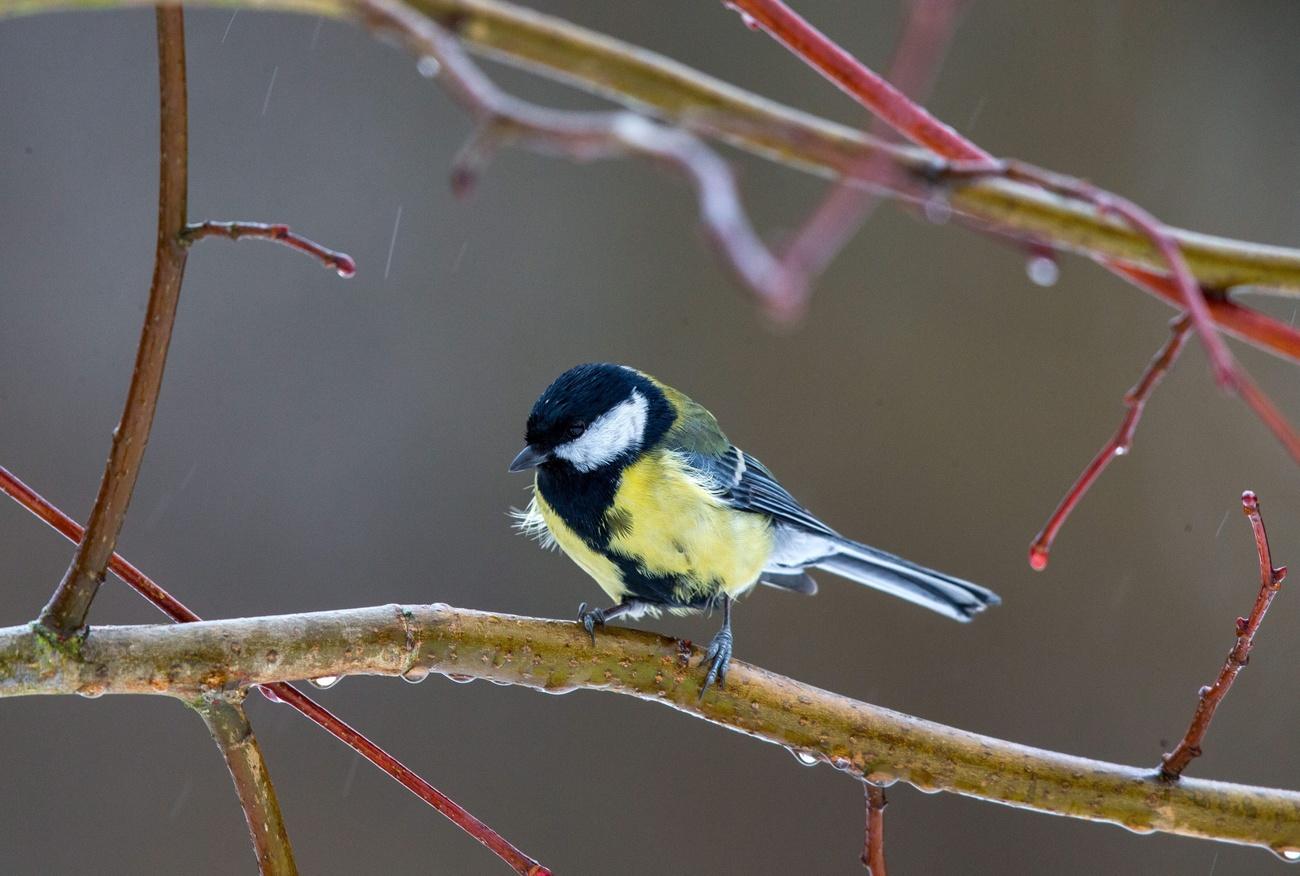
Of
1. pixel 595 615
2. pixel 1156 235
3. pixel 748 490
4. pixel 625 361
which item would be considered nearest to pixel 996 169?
pixel 1156 235

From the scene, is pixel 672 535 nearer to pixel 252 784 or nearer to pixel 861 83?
pixel 252 784

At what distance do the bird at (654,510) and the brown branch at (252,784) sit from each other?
481 mm

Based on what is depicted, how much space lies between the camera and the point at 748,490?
1407 millimetres

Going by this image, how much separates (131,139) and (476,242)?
66cm

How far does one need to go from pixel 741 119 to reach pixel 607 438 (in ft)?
3.15

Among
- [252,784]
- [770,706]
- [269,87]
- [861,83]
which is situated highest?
[861,83]

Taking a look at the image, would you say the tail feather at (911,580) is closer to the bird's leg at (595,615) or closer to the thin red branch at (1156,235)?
the bird's leg at (595,615)

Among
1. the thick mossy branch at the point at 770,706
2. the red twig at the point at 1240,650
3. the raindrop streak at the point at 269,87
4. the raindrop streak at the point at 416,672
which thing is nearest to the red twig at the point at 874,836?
the thick mossy branch at the point at 770,706

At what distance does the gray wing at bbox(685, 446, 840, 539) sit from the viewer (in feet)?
4.51

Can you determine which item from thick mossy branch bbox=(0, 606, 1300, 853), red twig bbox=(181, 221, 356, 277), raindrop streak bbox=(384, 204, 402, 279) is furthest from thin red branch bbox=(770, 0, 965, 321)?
raindrop streak bbox=(384, 204, 402, 279)

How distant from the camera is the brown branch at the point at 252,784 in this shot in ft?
2.38

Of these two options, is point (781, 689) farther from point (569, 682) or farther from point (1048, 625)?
point (1048, 625)

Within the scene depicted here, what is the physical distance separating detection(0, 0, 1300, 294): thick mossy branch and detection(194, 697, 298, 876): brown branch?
0.49m

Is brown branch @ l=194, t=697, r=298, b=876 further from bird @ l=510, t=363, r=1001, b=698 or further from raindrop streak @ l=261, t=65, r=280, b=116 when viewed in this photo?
raindrop streak @ l=261, t=65, r=280, b=116
